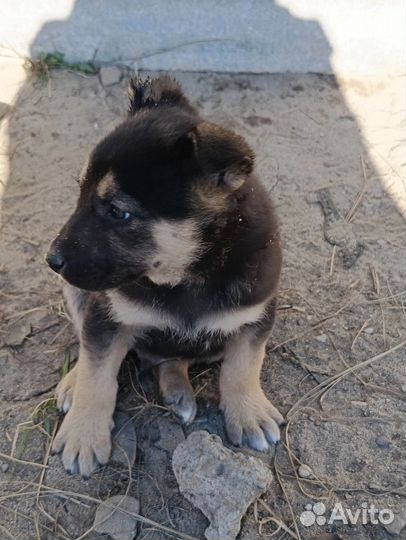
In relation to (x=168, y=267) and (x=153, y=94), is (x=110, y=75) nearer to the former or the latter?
(x=153, y=94)

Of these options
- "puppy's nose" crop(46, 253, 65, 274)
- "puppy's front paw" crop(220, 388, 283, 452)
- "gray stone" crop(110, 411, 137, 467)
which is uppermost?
"puppy's nose" crop(46, 253, 65, 274)

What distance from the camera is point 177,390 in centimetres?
375

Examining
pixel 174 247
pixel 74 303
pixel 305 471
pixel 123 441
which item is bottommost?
pixel 305 471

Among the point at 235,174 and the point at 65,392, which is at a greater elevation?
the point at 235,174

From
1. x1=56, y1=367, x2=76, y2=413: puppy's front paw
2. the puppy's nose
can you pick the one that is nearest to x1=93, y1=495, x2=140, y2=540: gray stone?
x1=56, y1=367, x2=76, y2=413: puppy's front paw

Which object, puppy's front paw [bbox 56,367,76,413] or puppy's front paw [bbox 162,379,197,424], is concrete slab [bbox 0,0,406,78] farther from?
puppy's front paw [bbox 162,379,197,424]

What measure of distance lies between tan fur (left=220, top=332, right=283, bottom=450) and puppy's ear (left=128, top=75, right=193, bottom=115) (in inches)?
50.6

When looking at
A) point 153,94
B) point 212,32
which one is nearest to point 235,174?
point 153,94

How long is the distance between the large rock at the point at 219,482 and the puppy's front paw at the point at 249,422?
33cm

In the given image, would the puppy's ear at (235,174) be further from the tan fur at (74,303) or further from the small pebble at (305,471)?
the small pebble at (305,471)

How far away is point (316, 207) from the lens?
5.26 m

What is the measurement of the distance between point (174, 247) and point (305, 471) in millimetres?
1424

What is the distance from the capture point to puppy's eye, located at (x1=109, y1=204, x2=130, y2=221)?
297 cm

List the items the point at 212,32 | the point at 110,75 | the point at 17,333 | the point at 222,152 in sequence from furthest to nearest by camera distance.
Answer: the point at 212,32
the point at 110,75
the point at 17,333
the point at 222,152
